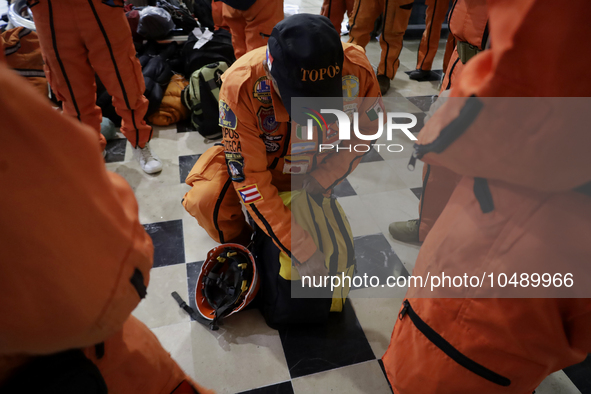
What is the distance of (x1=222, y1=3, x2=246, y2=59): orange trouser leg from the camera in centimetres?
196

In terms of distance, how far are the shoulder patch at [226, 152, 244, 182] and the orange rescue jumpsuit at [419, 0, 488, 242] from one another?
66 cm

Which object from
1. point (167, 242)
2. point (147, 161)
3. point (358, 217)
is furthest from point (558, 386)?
point (147, 161)

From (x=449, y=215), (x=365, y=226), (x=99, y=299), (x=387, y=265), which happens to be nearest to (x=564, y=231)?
(x=449, y=215)

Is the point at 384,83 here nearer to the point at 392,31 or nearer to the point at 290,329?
the point at 392,31

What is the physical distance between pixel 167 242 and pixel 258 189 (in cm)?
65

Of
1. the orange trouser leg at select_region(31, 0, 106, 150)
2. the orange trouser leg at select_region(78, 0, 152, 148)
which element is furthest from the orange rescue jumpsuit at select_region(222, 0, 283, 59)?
the orange trouser leg at select_region(31, 0, 106, 150)

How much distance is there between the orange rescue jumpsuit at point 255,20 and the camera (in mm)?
1890

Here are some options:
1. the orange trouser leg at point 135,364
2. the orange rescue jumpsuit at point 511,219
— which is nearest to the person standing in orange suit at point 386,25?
the orange rescue jumpsuit at point 511,219

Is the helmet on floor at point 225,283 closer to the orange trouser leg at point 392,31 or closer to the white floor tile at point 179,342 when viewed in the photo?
the white floor tile at point 179,342

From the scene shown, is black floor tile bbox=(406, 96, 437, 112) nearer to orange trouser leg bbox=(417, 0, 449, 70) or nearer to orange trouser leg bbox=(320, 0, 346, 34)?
orange trouser leg bbox=(417, 0, 449, 70)

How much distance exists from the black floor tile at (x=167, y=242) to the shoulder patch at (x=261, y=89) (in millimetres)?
768

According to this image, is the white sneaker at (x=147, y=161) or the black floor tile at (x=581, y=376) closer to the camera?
the black floor tile at (x=581, y=376)

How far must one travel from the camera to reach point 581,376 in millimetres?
1113

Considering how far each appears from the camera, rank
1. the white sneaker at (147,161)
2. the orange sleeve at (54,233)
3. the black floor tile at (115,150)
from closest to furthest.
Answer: the orange sleeve at (54,233) < the white sneaker at (147,161) < the black floor tile at (115,150)
